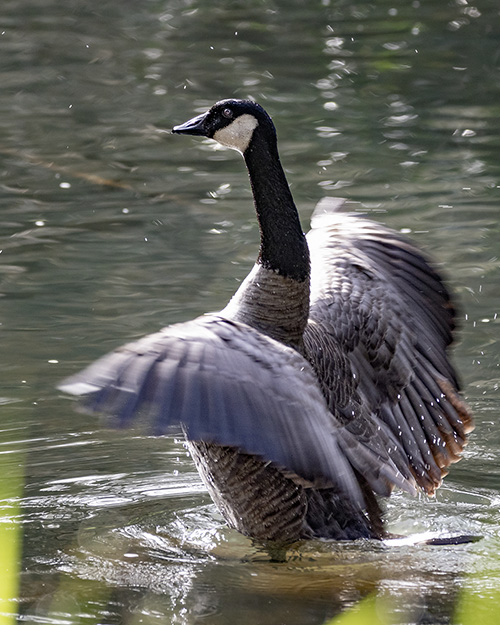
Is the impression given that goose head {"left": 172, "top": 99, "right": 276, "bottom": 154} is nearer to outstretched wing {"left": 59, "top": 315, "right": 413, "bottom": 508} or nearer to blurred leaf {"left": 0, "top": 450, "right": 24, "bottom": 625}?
outstretched wing {"left": 59, "top": 315, "right": 413, "bottom": 508}

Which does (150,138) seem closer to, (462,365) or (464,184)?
(464,184)

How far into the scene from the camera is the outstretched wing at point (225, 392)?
419 centimetres

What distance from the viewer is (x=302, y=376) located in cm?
472

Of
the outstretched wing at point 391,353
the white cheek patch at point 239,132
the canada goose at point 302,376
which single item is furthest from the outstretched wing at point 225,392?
the white cheek patch at point 239,132

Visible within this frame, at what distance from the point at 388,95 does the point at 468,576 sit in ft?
29.6

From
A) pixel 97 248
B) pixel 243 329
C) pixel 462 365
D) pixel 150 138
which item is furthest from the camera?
pixel 150 138

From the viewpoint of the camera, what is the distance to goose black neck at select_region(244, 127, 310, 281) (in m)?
5.54

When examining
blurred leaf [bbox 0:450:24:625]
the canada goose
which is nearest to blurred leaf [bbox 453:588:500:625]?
the canada goose

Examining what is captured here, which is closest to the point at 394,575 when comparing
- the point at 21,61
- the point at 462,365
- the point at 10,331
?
the point at 462,365

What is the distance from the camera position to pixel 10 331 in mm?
7961

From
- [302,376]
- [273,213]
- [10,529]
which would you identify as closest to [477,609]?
[302,376]

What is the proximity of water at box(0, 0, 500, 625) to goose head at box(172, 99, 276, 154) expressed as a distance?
1.83 m

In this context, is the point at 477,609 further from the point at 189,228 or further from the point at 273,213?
the point at 189,228

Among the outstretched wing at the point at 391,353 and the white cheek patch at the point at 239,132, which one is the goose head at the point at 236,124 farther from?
the outstretched wing at the point at 391,353
